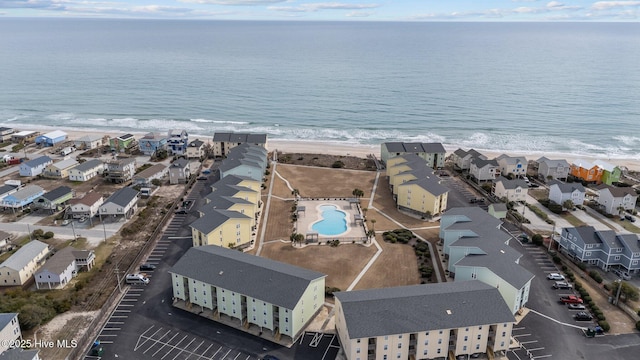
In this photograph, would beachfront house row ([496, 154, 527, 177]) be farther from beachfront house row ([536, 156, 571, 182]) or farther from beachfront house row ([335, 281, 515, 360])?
beachfront house row ([335, 281, 515, 360])

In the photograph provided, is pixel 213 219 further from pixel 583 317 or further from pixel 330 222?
pixel 583 317

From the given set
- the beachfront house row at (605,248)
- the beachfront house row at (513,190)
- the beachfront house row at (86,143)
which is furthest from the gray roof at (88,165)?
the beachfront house row at (605,248)

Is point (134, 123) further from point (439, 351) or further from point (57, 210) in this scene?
point (439, 351)

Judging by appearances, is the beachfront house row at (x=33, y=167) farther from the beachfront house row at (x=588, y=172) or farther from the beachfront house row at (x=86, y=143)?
the beachfront house row at (x=588, y=172)

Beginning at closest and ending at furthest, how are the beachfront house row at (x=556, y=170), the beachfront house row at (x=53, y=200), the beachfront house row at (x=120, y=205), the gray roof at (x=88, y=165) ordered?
the beachfront house row at (x=120, y=205) < the beachfront house row at (x=53, y=200) < the gray roof at (x=88, y=165) < the beachfront house row at (x=556, y=170)

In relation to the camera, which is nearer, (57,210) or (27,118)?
(57,210)

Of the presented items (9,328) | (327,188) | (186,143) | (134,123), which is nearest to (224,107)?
(134,123)

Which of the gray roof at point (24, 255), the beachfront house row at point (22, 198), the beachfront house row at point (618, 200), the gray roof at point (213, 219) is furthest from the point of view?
the beachfront house row at point (618, 200)

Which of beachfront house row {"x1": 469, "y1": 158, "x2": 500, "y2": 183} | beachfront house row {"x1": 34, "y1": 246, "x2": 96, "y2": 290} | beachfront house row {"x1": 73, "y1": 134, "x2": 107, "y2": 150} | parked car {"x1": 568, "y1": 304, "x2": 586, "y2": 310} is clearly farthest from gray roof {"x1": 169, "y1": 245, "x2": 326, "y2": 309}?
beachfront house row {"x1": 73, "y1": 134, "x2": 107, "y2": 150}
